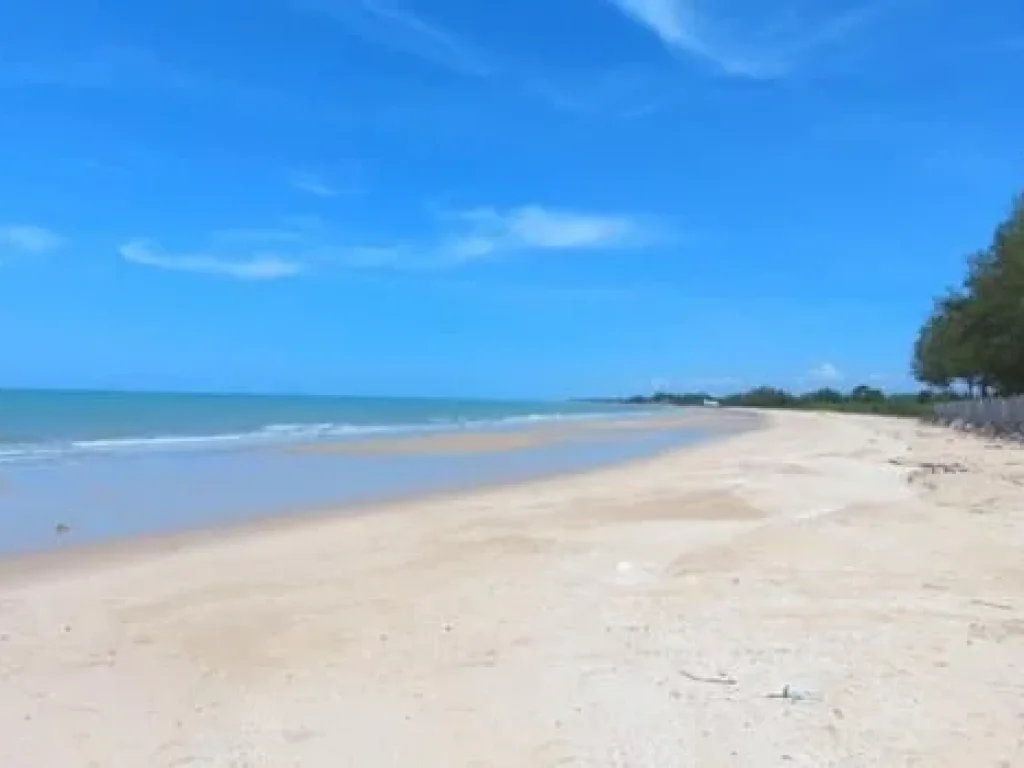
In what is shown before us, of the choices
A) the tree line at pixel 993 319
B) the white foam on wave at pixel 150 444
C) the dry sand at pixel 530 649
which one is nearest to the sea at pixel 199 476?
the white foam on wave at pixel 150 444

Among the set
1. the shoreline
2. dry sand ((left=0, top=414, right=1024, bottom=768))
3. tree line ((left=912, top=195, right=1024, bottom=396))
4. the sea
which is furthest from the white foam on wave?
tree line ((left=912, top=195, right=1024, bottom=396))

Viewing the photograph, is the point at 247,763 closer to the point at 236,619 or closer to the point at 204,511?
the point at 236,619

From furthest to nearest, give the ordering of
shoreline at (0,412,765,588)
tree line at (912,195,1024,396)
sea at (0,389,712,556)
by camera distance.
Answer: tree line at (912,195,1024,396) < sea at (0,389,712,556) < shoreline at (0,412,765,588)

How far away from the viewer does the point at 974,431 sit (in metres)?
45.5

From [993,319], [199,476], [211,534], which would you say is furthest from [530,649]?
[993,319]

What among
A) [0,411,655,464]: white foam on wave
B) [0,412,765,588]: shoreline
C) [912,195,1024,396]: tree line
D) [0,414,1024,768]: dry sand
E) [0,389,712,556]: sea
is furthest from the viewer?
[912,195,1024,396]: tree line

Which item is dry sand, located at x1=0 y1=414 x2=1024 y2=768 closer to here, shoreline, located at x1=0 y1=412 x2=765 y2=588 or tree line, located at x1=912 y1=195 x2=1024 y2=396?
shoreline, located at x1=0 y1=412 x2=765 y2=588

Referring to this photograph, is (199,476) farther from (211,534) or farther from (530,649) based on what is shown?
(530,649)

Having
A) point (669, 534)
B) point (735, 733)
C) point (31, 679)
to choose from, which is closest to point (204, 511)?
point (669, 534)

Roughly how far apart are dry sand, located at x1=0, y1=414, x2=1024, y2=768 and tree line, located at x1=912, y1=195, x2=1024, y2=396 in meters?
35.9

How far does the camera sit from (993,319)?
47.8 m

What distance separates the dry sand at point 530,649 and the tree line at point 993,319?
35.9 metres

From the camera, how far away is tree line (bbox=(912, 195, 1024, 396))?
43781 mm

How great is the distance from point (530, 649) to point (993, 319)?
47708 mm
